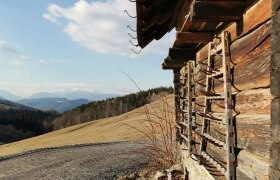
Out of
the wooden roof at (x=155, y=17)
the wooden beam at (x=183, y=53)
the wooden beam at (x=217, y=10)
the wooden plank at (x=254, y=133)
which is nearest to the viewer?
the wooden plank at (x=254, y=133)

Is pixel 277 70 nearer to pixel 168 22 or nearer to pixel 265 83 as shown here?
pixel 265 83

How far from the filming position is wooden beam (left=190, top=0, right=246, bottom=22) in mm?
4275

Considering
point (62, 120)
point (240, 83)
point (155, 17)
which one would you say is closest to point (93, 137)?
point (155, 17)

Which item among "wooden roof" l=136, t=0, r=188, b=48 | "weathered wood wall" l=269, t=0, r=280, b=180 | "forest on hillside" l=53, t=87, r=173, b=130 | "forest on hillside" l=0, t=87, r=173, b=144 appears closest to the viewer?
"weathered wood wall" l=269, t=0, r=280, b=180

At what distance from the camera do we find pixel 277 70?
3.08m

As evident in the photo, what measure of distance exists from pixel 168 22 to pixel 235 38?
4681 mm

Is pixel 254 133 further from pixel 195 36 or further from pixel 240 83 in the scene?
pixel 195 36

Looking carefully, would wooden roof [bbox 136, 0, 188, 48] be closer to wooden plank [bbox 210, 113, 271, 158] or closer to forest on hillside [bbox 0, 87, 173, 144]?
wooden plank [bbox 210, 113, 271, 158]

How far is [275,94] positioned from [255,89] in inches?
36.7

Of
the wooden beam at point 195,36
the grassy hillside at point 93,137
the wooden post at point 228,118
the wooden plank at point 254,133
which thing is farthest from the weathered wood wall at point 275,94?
the grassy hillside at point 93,137

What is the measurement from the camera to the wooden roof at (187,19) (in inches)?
170

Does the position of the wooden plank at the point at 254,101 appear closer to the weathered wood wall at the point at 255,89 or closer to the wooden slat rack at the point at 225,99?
the weathered wood wall at the point at 255,89

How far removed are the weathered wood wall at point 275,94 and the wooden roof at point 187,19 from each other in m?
1.19

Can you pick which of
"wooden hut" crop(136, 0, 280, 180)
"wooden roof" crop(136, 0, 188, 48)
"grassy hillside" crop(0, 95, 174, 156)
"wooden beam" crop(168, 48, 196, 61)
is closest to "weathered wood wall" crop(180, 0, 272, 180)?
"wooden hut" crop(136, 0, 280, 180)
